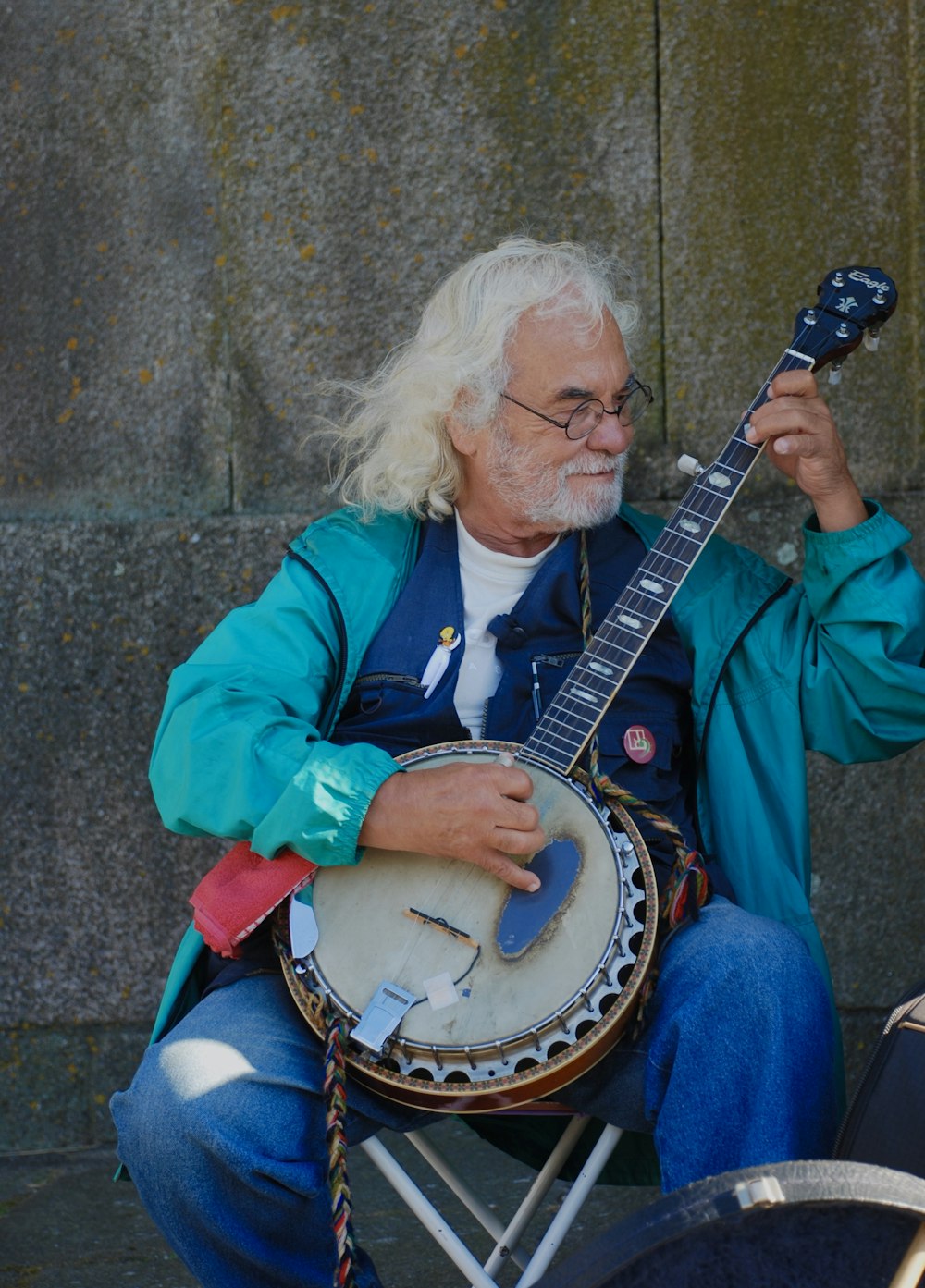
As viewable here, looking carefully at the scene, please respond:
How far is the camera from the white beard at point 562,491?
2512mm

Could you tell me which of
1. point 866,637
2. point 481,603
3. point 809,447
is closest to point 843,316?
point 809,447

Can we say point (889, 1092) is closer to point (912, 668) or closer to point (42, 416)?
point (912, 668)

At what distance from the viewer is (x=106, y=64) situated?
346 centimetres

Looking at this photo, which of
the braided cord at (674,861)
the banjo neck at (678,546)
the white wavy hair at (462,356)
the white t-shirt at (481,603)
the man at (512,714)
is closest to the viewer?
the man at (512,714)

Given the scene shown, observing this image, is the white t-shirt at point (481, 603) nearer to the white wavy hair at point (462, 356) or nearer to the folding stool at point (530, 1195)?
the white wavy hair at point (462, 356)

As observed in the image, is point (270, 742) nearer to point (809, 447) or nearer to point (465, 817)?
point (465, 817)

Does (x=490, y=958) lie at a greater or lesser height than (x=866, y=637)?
lesser

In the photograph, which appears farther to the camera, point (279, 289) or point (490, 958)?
point (279, 289)

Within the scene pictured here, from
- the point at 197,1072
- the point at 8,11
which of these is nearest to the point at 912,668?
the point at 197,1072

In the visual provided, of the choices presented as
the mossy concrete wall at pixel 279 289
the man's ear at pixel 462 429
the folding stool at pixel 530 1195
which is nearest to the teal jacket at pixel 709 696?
the man's ear at pixel 462 429

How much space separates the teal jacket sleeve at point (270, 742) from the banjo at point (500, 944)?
3.6 inches

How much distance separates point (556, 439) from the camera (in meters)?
2.55

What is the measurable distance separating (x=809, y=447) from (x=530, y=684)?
1.86 ft

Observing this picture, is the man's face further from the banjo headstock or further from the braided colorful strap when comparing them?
the braided colorful strap
